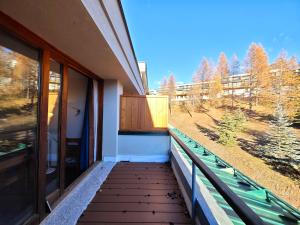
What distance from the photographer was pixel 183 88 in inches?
1056

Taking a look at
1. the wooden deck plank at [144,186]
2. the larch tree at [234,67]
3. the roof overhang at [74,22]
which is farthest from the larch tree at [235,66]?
the roof overhang at [74,22]

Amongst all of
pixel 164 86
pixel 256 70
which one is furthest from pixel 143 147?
pixel 164 86

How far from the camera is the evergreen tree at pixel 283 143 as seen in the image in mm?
10945

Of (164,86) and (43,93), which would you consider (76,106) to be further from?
Result: (164,86)

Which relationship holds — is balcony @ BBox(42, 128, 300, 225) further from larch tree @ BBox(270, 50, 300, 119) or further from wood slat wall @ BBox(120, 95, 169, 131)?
larch tree @ BBox(270, 50, 300, 119)

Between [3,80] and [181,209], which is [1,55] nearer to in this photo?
[3,80]

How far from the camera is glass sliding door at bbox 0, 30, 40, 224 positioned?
159cm

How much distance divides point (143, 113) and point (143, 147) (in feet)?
2.67

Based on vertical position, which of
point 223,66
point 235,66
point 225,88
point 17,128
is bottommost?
point 17,128

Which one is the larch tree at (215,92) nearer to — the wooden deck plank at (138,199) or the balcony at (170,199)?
the balcony at (170,199)

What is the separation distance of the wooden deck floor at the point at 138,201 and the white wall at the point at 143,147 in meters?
0.81

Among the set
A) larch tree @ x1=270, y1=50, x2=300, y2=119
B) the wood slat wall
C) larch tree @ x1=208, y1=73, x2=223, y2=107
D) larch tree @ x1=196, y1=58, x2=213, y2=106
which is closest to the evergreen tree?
larch tree @ x1=270, y1=50, x2=300, y2=119

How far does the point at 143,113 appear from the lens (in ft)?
16.4

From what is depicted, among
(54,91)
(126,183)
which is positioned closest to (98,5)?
(54,91)
